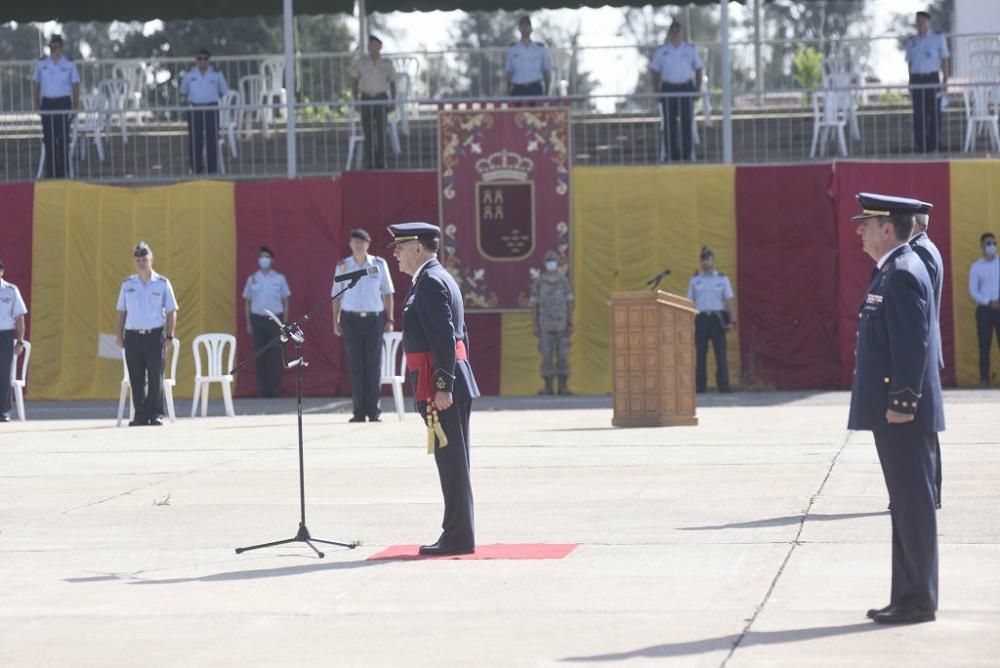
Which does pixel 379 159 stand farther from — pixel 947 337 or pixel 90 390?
pixel 947 337

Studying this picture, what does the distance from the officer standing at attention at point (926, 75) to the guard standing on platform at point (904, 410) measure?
1599cm

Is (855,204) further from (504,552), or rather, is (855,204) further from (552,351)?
(504,552)

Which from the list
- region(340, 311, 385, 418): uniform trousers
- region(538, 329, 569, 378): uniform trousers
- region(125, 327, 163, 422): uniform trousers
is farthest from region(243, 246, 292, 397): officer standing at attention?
region(340, 311, 385, 418): uniform trousers

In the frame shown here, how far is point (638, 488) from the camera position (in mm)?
11586

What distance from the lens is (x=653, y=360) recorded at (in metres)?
16.6

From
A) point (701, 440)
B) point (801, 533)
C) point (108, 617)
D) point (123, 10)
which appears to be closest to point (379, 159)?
point (123, 10)

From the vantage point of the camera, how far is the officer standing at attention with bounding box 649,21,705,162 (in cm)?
2295

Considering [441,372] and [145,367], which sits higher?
[441,372]

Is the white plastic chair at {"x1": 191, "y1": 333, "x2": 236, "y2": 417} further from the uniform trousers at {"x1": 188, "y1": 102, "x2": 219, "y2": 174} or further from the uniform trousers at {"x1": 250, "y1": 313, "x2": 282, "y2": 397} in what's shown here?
the uniform trousers at {"x1": 188, "y1": 102, "x2": 219, "y2": 174}

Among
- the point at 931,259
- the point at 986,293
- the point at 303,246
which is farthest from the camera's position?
the point at 303,246

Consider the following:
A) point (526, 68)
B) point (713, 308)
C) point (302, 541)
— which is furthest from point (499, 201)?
point (302, 541)

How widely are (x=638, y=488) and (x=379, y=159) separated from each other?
40.8 ft

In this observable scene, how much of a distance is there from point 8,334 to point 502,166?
639 centimetres

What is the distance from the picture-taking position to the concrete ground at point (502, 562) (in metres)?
6.77
